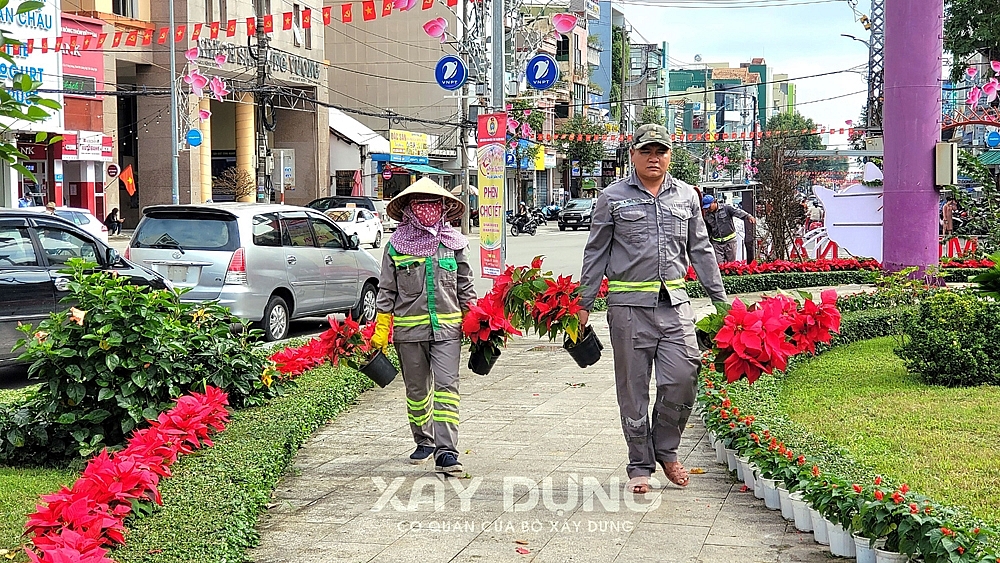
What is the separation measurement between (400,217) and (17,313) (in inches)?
176

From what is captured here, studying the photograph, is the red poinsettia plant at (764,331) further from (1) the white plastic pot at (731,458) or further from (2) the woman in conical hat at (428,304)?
(2) the woman in conical hat at (428,304)

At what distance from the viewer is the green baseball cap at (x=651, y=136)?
5.62 metres

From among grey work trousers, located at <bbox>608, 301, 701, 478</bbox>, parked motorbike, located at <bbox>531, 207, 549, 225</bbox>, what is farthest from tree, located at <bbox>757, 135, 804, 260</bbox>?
parked motorbike, located at <bbox>531, 207, 549, 225</bbox>

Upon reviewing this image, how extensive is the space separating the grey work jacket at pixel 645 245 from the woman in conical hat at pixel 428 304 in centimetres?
84

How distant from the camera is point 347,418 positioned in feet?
25.8

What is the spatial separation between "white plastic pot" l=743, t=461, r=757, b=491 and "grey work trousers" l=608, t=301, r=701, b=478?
1.28 feet

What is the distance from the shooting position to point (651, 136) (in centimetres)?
566

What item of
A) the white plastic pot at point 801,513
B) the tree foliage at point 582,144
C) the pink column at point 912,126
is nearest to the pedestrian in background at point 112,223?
the pink column at point 912,126

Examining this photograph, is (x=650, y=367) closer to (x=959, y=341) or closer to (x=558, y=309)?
(x=558, y=309)

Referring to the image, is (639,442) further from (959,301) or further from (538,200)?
(538,200)

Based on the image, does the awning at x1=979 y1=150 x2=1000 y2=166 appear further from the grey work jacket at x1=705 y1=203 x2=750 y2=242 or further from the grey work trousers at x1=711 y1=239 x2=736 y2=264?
the grey work jacket at x1=705 y1=203 x2=750 y2=242

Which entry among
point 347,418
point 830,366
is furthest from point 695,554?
point 830,366

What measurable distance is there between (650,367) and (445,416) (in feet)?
3.94

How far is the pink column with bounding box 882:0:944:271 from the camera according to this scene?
12.7 meters
